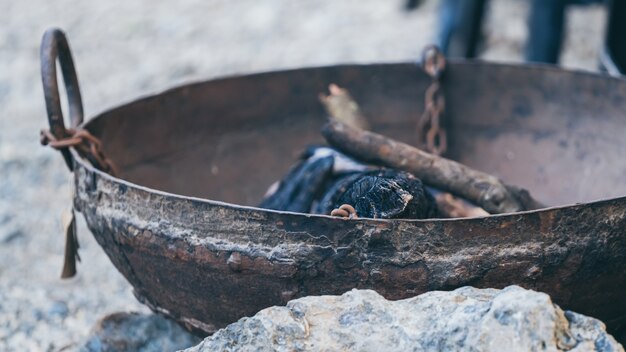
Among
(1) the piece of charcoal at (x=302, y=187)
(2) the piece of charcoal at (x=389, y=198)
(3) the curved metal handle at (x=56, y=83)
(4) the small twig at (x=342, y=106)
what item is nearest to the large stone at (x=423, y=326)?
(2) the piece of charcoal at (x=389, y=198)

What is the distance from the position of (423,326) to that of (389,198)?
1.32 feet

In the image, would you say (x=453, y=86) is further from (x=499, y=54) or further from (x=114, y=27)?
(x=114, y=27)

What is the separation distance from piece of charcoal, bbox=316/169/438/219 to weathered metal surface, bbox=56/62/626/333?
0.18m

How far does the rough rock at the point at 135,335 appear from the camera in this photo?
2.06 m

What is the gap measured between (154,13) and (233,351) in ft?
17.1

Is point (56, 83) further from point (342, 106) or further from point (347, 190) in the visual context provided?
point (342, 106)

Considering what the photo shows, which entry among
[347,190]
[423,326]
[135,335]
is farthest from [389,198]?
[135,335]

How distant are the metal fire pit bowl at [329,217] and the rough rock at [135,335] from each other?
23 centimetres

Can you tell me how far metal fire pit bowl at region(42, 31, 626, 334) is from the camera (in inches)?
58.8

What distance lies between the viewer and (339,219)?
1.47 metres

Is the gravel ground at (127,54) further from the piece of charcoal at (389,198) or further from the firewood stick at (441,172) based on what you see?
→ the piece of charcoal at (389,198)

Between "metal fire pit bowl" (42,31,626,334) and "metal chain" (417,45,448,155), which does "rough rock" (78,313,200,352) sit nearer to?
"metal fire pit bowl" (42,31,626,334)

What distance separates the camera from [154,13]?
6.23m

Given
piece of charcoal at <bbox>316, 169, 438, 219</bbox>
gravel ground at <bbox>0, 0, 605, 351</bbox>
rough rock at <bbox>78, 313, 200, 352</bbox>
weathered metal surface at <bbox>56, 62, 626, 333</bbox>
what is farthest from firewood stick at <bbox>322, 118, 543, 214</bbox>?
gravel ground at <bbox>0, 0, 605, 351</bbox>
